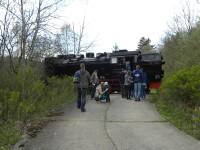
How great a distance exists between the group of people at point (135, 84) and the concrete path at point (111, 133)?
494cm

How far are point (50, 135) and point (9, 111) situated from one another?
4.16 ft

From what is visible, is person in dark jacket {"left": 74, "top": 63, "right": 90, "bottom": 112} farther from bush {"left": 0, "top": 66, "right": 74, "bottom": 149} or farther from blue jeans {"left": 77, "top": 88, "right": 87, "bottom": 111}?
bush {"left": 0, "top": 66, "right": 74, "bottom": 149}

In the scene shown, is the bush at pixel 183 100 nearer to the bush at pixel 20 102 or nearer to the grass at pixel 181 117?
the grass at pixel 181 117

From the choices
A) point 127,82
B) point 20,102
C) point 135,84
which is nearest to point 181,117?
point 20,102

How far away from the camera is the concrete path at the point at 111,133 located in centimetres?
973

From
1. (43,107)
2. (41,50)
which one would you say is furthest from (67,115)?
(41,50)

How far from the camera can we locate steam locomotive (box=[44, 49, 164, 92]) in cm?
2683

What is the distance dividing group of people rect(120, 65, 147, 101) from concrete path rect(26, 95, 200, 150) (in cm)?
494

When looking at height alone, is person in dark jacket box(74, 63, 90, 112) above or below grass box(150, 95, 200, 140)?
above

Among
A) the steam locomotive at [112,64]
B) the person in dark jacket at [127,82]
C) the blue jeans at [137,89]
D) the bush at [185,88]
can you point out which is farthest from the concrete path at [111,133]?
the steam locomotive at [112,64]

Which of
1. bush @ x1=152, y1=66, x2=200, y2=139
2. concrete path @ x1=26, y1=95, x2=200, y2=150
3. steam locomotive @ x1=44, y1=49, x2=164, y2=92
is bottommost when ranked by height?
concrete path @ x1=26, y1=95, x2=200, y2=150

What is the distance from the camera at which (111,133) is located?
1129cm

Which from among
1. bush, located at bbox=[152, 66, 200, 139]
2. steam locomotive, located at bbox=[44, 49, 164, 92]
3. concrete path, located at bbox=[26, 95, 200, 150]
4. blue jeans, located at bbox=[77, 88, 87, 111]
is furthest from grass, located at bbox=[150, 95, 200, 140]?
steam locomotive, located at bbox=[44, 49, 164, 92]

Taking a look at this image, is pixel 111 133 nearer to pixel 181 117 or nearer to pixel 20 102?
pixel 20 102
